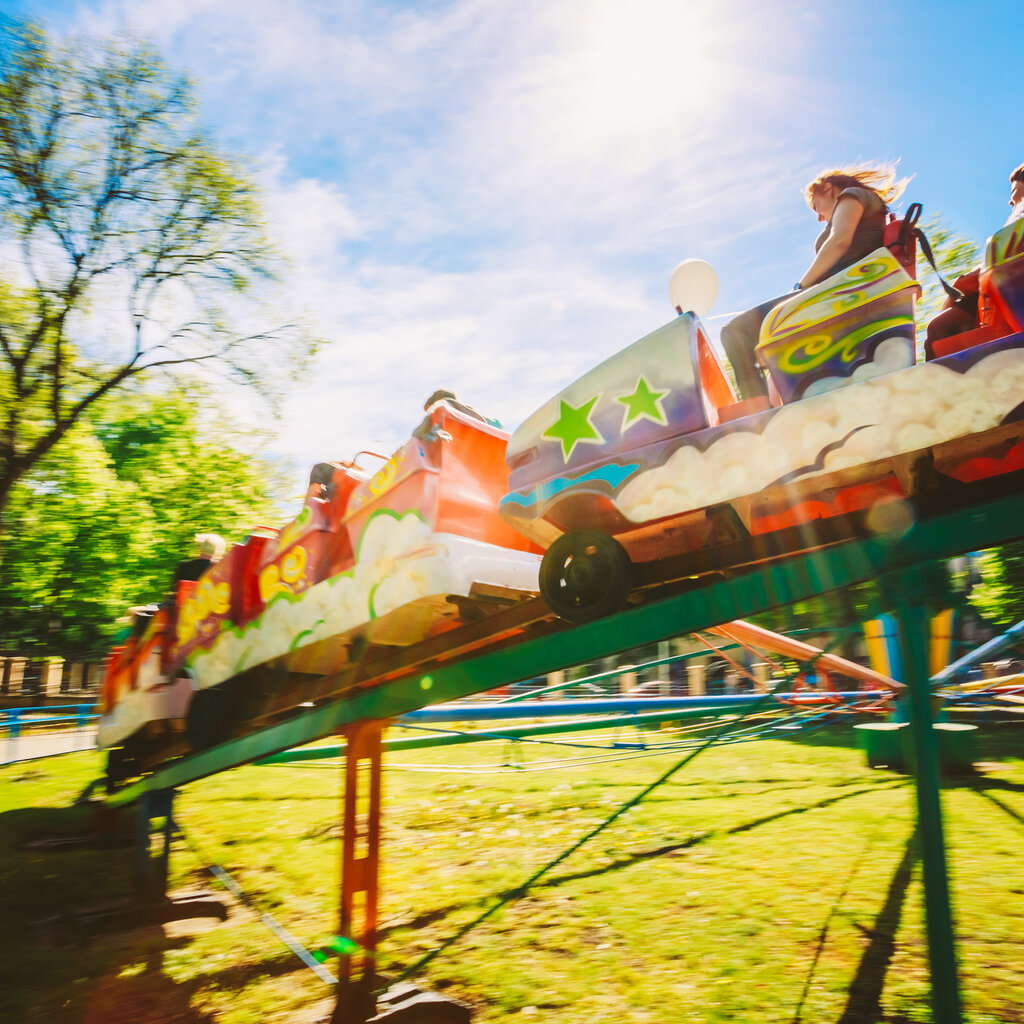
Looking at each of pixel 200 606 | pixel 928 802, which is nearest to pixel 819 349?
pixel 928 802

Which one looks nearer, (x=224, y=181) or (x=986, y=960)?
(x=986, y=960)

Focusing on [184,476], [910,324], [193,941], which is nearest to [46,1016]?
[193,941]

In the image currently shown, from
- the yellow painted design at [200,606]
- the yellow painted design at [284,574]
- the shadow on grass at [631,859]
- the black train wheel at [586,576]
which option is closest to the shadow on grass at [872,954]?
the shadow on grass at [631,859]

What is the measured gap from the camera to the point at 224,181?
12117 millimetres

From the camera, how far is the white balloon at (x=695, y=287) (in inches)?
83.2

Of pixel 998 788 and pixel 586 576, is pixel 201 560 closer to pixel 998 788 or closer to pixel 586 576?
pixel 586 576

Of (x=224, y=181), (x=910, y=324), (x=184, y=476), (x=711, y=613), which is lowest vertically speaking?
(x=711, y=613)

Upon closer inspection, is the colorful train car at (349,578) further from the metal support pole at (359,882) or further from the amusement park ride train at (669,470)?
the metal support pole at (359,882)

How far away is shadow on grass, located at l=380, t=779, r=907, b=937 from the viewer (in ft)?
14.4

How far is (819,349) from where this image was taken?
1.83 meters

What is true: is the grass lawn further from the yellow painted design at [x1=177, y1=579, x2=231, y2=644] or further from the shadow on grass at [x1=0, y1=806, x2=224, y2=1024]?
the yellow painted design at [x1=177, y1=579, x2=231, y2=644]

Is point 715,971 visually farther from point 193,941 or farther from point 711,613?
point 193,941

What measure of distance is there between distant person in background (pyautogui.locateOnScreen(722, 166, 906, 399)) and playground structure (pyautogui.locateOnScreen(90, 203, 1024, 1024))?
0.42 feet

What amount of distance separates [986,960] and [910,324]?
284 centimetres
